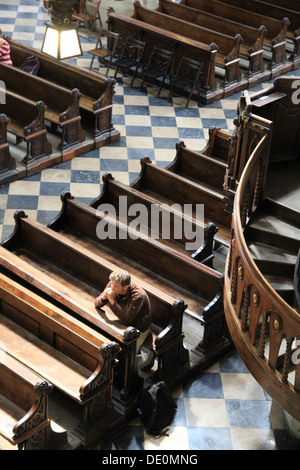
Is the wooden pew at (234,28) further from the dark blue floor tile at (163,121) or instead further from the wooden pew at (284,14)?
the dark blue floor tile at (163,121)

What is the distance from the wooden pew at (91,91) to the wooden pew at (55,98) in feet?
1.04

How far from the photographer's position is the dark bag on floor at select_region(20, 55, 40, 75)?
11.6 meters

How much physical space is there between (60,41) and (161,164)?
13.1 feet

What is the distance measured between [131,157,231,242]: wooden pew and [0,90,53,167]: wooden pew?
179 cm

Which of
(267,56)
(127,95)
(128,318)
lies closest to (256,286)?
(128,318)

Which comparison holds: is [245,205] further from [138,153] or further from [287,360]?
[138,153]

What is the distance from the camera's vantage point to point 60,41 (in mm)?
6973

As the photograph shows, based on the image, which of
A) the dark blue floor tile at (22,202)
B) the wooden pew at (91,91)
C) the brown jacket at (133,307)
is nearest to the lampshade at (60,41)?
the brown jacket at (133,307)

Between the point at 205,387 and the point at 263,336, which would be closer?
the point at 263,336

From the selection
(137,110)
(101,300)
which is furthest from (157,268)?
(137,110)

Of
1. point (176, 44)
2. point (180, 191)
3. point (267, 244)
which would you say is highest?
point (176, 44)

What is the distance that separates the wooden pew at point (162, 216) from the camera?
812cm

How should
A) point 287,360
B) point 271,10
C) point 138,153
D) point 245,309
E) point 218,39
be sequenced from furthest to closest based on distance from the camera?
point 271,10 → point 218,39 → point 138,153 → point 245,309 → point 287,360

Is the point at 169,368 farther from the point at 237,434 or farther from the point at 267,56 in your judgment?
the point at 267,56
